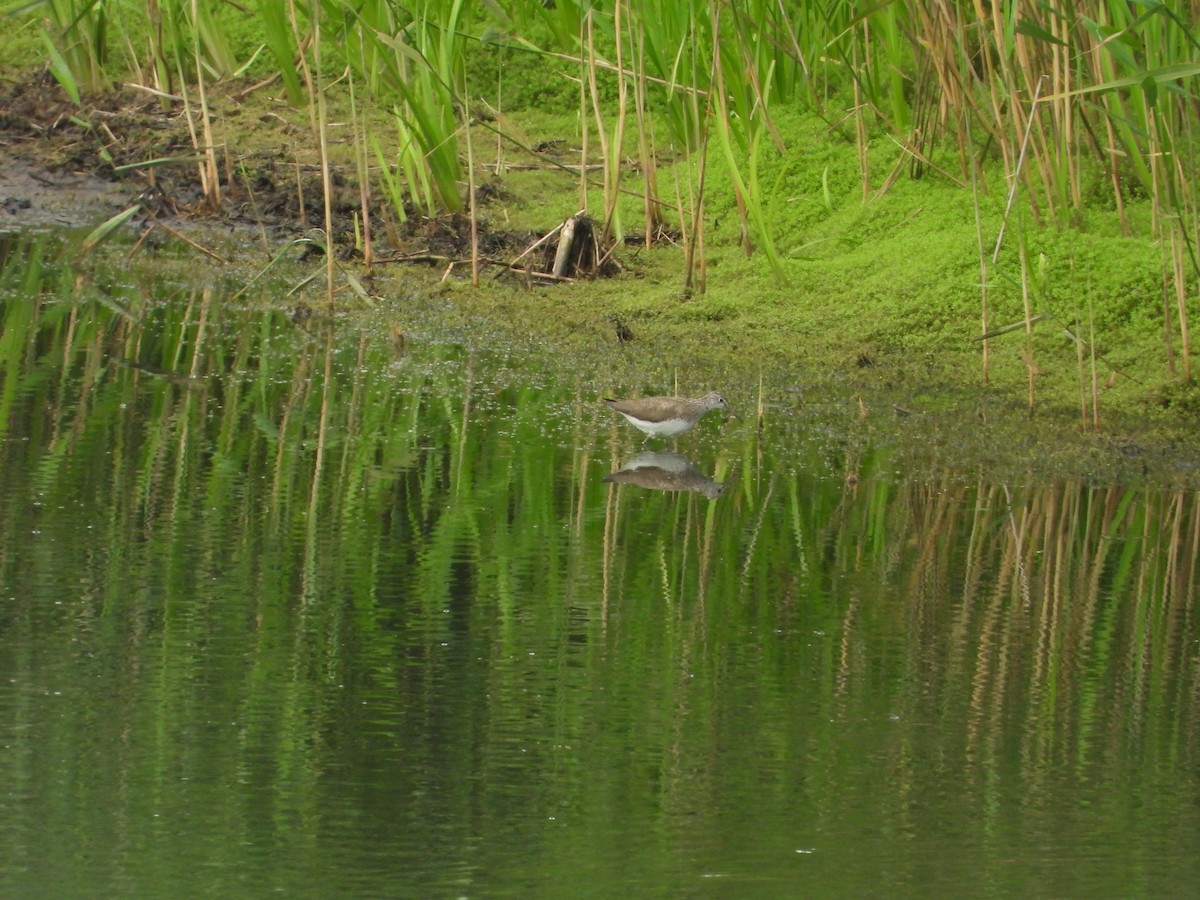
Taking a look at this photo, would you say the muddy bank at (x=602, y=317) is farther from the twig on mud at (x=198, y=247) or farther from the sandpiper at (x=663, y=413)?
the sandpiper at (x=663, y=413)

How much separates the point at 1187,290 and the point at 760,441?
5.82 feet

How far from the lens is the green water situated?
2715mm

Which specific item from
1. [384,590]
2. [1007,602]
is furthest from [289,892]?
[1007,602]

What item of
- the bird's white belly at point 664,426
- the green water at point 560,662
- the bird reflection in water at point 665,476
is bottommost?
the green water at point 560,662

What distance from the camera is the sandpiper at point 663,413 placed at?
17.7 feet

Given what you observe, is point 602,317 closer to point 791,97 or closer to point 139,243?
point 791,97

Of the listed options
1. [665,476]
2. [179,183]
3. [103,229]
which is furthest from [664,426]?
[179,183]

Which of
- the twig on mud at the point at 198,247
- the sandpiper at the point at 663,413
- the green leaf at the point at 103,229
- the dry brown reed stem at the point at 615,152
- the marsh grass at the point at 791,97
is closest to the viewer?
the sandpiper at the point at 663,413

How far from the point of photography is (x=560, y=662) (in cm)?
355

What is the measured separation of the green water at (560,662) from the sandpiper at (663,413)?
13cm

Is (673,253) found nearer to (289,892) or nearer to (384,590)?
(384,590)

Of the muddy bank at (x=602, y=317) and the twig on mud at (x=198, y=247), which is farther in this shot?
the twig on mud at (x=198, y=247)

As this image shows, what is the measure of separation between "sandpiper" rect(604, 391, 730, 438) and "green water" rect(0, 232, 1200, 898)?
131 mm

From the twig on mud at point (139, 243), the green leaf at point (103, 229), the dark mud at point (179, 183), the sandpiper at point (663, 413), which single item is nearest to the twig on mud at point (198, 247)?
the twig on mud at point (139, 243)
